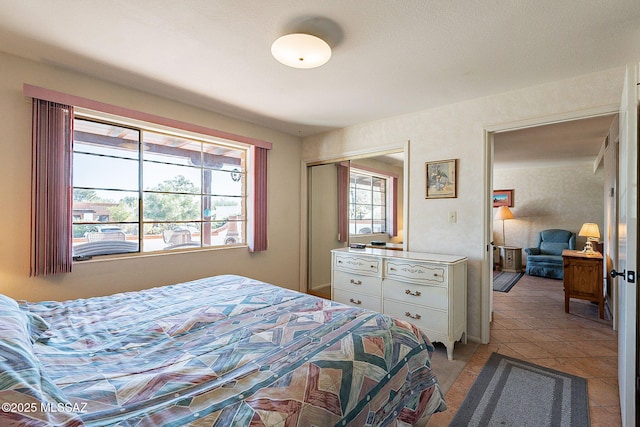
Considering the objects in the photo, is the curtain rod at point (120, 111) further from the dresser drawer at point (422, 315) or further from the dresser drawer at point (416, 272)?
the dresser drawer at point (422, 315)

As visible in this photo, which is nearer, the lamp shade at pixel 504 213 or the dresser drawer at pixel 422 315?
the dresser drawer at pixel 422 315

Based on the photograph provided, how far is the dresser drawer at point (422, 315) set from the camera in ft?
8.48

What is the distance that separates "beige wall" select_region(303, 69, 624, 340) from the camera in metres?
2.45

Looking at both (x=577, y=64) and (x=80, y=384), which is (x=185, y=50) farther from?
(x=577, y=64)

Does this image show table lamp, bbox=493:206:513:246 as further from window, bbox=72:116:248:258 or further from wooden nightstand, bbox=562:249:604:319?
window, bbox=72:116:248:258

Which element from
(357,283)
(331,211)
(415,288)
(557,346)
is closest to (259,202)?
(331,211)

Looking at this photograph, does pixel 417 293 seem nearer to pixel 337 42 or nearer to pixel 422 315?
pixel 422 315

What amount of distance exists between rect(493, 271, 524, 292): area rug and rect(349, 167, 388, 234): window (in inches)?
85.7

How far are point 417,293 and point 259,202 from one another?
2150mm

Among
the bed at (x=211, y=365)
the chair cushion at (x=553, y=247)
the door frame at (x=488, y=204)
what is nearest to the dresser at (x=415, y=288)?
the door frame at (x=488, y=204)

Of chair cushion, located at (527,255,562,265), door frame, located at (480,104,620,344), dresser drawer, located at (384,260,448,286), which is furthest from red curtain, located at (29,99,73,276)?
chair cushion, located at (527,255,562,265)

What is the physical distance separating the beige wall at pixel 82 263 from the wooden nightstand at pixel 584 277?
3.83m

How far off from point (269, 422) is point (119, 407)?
0.47 meters

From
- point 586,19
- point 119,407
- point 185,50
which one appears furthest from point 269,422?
point 586,19
